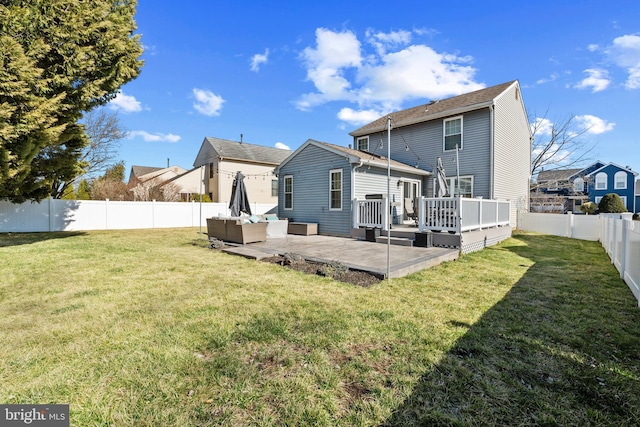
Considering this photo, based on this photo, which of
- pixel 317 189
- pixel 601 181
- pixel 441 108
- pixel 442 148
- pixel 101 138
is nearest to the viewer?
pixel 317 189

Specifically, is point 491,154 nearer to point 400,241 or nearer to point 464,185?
point 464,185

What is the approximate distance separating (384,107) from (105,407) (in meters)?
20.2

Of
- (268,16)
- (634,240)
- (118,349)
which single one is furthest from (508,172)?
(118,349)

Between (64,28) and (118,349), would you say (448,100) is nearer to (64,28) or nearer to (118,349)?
(64,28)

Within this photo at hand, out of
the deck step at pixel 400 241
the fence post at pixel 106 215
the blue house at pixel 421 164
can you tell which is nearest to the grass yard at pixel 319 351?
the deck step at pixel 400 241

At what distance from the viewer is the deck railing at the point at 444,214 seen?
8.26m

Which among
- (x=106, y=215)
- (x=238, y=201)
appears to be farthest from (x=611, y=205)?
(x=106, y=215)

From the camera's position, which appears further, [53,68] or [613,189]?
[613,189]

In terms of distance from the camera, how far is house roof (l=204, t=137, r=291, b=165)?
941 inches

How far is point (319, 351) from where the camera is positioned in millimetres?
2717

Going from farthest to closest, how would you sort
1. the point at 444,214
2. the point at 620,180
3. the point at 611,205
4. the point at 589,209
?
the point at 620,180
the point at 589,209
the point at 611,205
the point at 444,214

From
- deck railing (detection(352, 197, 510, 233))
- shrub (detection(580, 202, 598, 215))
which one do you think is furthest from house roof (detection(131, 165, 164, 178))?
shrub (detection(580, 202, 598, 215))

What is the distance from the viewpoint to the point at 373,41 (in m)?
13.6

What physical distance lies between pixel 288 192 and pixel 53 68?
9015 millimetres
